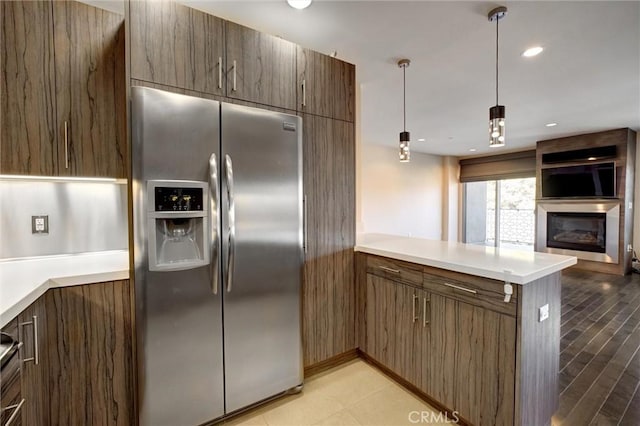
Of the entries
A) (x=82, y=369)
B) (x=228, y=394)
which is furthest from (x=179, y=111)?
(x=228, y=394)

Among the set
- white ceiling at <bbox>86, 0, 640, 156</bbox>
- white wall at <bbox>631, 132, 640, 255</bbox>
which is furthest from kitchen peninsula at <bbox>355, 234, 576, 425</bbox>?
white wall at <bbox>631, 132, 640, 255</bbox>

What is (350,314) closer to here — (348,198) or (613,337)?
(348,198)

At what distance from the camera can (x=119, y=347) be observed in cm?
153

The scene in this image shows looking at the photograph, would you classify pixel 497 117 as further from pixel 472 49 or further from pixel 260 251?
pixel 260 251

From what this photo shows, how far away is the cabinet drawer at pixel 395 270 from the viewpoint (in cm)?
192

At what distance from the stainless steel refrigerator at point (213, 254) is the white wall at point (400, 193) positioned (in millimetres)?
4230

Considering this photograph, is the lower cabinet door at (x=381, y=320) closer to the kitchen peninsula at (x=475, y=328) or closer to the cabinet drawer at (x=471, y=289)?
the kitchen peninsula at (x=475, y=328)

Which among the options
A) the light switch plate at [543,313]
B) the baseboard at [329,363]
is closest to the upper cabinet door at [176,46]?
the baseboard at [329,363]

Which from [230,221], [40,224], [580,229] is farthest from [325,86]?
[580,229]

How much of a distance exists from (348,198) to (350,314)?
0.96 meters

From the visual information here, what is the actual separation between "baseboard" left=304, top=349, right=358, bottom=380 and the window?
6.60 metres

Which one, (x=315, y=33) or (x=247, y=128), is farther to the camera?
(x=315, y=33)

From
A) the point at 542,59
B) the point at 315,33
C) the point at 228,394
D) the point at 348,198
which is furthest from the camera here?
the point at 542,59

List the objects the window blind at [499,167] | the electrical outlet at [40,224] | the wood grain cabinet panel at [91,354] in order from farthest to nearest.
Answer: the window blind at [499,167] → the electrical outlet at [40,224] → the wood grain cabinet panel at [91,354]
